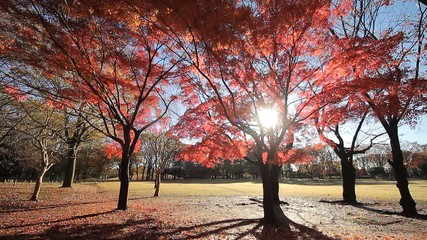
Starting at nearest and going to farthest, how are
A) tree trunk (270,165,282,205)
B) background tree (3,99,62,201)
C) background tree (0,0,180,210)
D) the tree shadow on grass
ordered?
the tree shadow on grass, background tree (0,0,180,210), background tree (3,99,62,201), tree trunk (270,165,282,205)

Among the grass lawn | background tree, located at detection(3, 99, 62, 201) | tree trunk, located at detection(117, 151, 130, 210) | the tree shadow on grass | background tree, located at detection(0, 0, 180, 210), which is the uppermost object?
background tree, located at detection(0, 0, 180, 210)

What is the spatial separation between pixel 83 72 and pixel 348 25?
1383cm

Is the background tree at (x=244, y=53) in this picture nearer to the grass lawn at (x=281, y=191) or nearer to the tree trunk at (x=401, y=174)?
the tree trunk at (x=401, y=174)

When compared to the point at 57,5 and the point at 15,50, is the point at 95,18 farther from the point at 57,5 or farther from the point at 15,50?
the point at 15,50

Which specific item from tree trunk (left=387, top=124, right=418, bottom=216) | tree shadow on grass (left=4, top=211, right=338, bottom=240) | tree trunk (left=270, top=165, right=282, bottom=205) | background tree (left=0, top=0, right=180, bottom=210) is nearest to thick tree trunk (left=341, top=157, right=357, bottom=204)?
tree trunk (left=387, top=124, right=418, bottom=216)

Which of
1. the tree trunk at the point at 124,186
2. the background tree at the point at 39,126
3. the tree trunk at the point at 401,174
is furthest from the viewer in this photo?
the background tree at the point at 39,126

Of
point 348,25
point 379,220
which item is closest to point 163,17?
point 348,25

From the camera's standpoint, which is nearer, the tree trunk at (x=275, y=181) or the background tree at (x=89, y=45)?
the background tree at (x=89, y=45)

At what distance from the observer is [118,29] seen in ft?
31.7

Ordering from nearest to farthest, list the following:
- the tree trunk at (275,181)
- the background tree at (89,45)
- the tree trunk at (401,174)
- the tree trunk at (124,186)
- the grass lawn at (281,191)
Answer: the background tree at (89,45)
the tree trunk at (124,186)
the tree trunk at (401,174)
the tree trunk at (275,181)
the grass lawn at (281,191)

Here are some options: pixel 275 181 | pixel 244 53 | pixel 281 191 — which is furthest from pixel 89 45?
pixel 281 191

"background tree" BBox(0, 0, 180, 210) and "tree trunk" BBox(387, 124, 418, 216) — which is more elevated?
"background tree" BBox(0, 0, 180, 210)

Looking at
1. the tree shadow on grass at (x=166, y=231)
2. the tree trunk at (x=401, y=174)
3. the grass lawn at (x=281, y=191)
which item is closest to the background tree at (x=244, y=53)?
the tree shadow on grass at (x=166, y=231)

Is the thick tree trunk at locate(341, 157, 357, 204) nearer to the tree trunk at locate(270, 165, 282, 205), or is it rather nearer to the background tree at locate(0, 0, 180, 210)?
the tree trunk at locate(270, 165, 282, 205)
